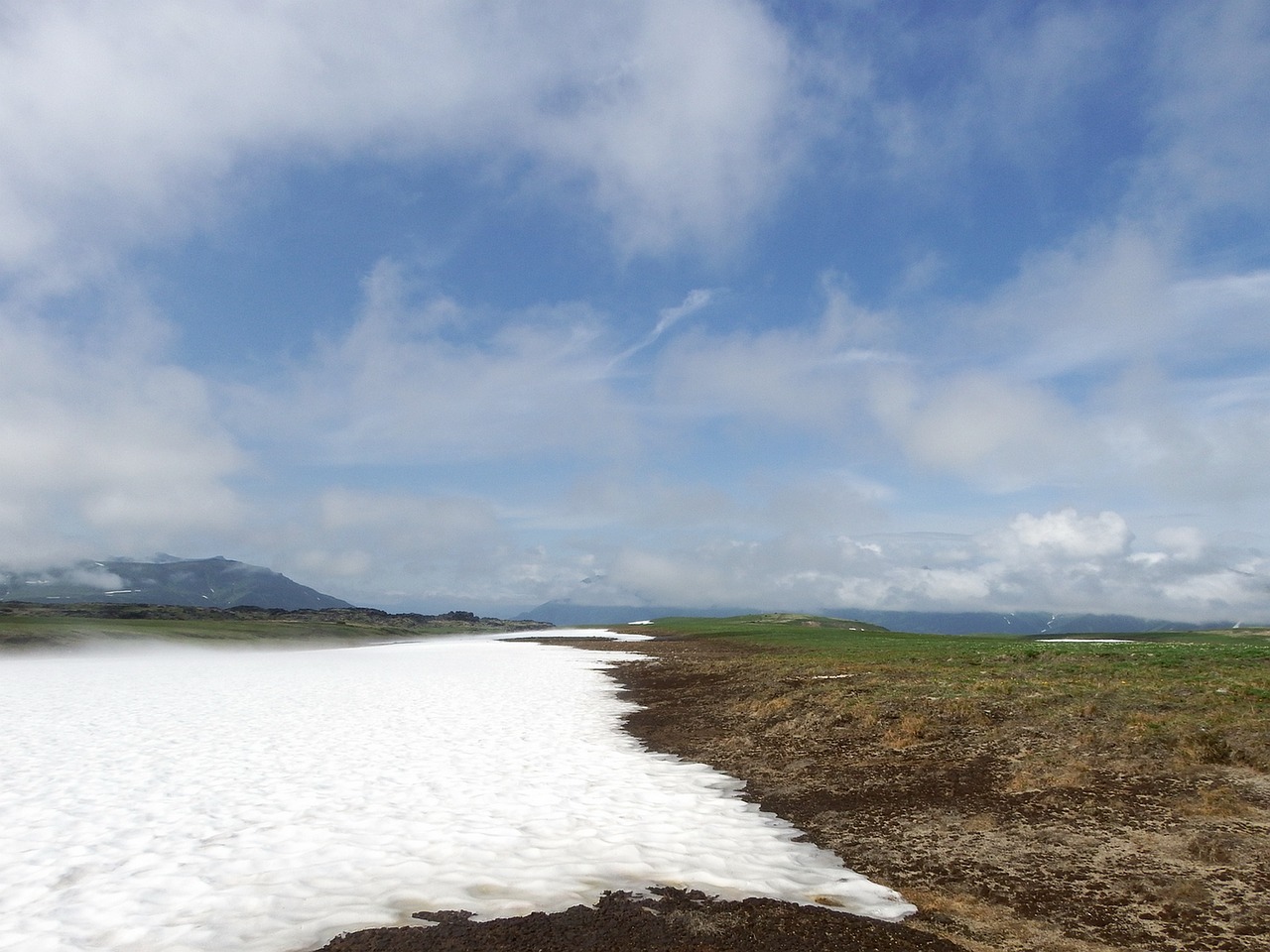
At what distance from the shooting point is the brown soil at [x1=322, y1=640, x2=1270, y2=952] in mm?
7492

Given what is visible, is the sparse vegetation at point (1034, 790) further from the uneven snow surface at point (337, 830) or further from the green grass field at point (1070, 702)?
the uneven snow surface at point (337, 830)

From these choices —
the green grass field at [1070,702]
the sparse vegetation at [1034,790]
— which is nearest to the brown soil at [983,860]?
the sparse vegetation at [1034,790]

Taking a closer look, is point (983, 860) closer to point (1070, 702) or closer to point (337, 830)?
point (337, 830)

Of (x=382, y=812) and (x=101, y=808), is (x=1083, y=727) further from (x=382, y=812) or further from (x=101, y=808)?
(x=101, y=808)

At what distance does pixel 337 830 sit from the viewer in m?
11.5

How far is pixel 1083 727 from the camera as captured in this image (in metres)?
15.7

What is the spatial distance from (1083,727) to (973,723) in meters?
2.51

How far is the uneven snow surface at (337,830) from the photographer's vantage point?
8.34 m

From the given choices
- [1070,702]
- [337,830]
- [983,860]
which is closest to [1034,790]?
[983,860]

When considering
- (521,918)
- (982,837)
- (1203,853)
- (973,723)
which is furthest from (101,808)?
(973,723)

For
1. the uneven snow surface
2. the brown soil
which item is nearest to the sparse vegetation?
the brown soil

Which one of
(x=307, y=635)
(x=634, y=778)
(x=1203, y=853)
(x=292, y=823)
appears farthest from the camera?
(x=307, y=635)

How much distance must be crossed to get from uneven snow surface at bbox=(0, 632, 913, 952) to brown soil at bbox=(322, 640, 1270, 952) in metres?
0.70

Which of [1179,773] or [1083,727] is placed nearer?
[1179,773]
